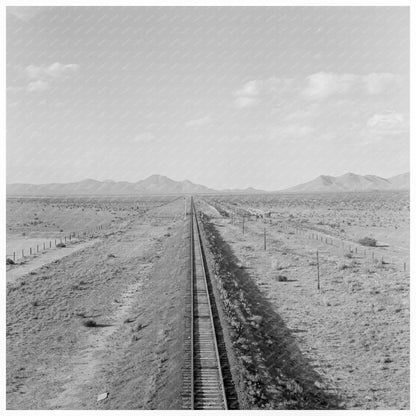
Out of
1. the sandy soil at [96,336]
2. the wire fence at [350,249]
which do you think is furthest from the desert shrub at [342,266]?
the sandy soil at [96,336]

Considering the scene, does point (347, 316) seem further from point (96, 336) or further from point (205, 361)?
point (96, 336)

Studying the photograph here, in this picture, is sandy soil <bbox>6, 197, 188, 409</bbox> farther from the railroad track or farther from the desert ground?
the railroad track

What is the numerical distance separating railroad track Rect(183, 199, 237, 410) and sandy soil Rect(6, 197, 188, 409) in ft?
1.73

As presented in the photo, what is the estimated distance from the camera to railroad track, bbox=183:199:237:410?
10867 millimetres

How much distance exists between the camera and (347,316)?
19203 mm

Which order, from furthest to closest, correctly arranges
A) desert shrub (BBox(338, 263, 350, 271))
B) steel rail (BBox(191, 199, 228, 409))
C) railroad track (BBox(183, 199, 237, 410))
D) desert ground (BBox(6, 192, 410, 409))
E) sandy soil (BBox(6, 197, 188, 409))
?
1. desert shrub (BBox(338, 263, 350, 271))
2. sandy soil (BBox(6, 197, 188, 409))
3. desert ground (BBox(6, 192, 410, 409))
4. railroad track (BBox(183, 199, 237, 410))
5. steel rail (BBox(191, 199, 228, 409))

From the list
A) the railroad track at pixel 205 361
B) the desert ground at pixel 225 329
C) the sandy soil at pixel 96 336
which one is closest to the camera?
the railroad track at pixel 205 361

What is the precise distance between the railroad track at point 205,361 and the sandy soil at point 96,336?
0.53 m

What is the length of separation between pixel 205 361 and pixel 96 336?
6592 millimetres

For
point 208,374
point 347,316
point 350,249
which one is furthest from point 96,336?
point 350,249

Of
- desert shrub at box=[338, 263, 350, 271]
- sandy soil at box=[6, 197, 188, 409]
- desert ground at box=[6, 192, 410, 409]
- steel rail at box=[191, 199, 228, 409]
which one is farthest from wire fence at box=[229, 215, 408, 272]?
steel rail at box=[191, 199, 228, 409]

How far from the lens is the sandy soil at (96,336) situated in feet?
40.8

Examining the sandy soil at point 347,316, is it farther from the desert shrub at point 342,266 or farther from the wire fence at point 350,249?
the wire fence at point 350,249

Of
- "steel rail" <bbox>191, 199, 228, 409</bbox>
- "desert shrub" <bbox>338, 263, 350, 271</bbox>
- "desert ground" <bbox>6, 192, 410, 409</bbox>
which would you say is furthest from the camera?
"desert shrub" <bbox>338, 263, 350, 271</bbox>
